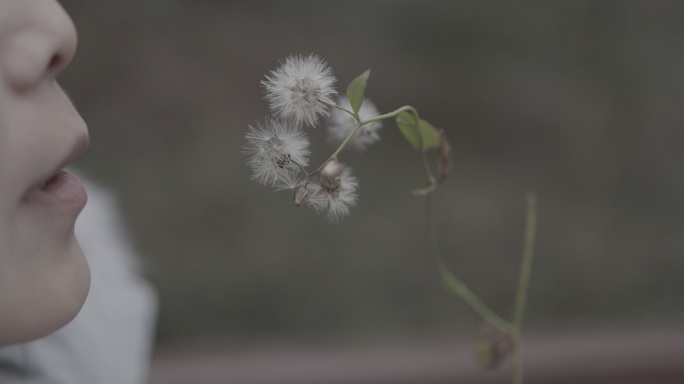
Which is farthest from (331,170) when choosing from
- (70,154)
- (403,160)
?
(403,160)

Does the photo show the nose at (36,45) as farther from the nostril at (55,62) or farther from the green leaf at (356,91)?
the green leaf at (356,91)

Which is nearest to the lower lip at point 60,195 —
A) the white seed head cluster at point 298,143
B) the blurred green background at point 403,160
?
the white seed head cluster at point 298,143

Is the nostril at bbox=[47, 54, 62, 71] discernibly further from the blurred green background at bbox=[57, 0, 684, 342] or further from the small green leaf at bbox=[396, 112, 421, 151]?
the blurred green background at bbox=[57, 0, 684, 342]

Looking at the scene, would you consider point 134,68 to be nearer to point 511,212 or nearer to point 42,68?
point 511,212

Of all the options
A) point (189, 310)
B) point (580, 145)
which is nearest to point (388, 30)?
point (580, 145)

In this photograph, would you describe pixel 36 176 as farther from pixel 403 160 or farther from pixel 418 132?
pixel 403 160

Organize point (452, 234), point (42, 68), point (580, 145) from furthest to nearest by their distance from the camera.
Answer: point (580, 145) < point (452, 234) < point (42, 68)

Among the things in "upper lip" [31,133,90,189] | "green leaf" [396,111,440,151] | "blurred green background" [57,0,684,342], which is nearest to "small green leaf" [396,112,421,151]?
"green leaf" [396,111,440,151]
